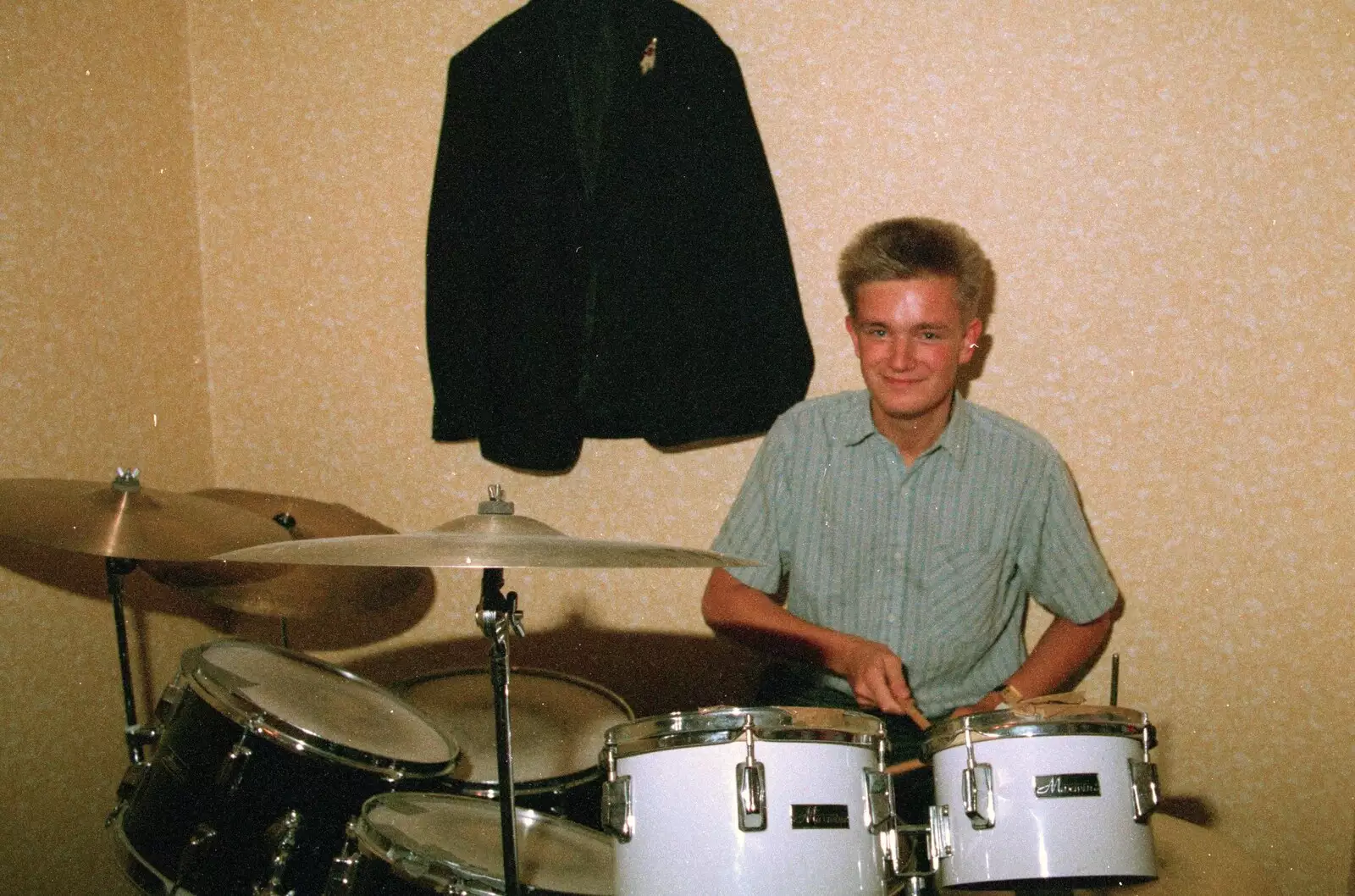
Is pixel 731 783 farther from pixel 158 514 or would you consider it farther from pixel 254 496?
pixel 254 496

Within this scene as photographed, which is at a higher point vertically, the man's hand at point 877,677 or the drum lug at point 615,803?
the man's hand at point 877,677

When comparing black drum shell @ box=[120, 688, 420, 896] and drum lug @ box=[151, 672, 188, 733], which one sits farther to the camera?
drum lug @ box=[151, 672, 188, 733]

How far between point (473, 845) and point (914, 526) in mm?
973

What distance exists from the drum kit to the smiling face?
65cm

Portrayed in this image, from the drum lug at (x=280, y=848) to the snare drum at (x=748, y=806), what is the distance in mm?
457

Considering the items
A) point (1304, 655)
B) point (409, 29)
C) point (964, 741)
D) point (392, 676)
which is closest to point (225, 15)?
point (409, 29)

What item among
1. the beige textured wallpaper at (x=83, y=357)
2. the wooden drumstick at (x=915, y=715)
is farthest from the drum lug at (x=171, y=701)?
the wooden drumstick at (x=915, y=715)

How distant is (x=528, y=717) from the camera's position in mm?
1916

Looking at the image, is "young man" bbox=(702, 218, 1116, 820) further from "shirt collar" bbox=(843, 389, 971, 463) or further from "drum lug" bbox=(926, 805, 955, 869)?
"drum lug" bbox=(926, 805, 955, 869)

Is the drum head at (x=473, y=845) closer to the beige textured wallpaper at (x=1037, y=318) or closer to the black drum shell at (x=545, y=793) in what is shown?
the black drum shell at (x=545, y=793)

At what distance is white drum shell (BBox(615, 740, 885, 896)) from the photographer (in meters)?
1.39

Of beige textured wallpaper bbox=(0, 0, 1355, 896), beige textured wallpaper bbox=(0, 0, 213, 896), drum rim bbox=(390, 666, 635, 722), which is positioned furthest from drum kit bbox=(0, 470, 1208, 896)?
beige textured wallpaper bbox=(0, 0, 1355, 896)

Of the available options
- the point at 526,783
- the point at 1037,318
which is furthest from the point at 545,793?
the point at 1037,318

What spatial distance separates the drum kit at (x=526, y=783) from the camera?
1.40 metres
